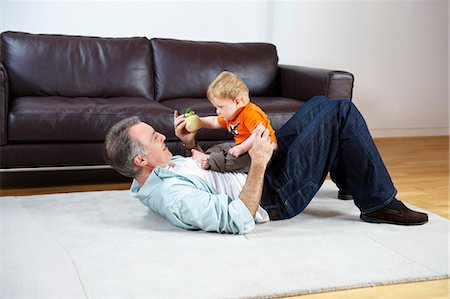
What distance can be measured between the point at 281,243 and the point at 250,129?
1.85ft

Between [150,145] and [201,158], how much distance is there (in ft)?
0.95

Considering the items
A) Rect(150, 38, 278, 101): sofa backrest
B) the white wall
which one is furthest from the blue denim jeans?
the white wall

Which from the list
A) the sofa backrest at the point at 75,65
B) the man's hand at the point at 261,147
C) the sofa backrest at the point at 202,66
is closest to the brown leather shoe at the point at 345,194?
the man's hand at the point at 261,147

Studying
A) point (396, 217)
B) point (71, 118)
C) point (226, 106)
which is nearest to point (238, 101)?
point (226, 106)

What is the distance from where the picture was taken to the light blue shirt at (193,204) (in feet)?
8.68

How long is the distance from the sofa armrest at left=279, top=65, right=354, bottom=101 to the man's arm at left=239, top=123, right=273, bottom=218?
1.44 metres

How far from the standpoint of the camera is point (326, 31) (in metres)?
5.46

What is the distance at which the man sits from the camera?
2.70 m

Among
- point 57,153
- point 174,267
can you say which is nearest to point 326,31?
point 57,153

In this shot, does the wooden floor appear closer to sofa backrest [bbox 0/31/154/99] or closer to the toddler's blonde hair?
sofa backrest [bbox 0/31/154/99]

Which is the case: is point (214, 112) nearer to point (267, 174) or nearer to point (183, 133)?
point (183, 133)

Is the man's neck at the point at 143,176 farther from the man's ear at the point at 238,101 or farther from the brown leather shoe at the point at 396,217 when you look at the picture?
the brown leather shoe at the point at 396,217

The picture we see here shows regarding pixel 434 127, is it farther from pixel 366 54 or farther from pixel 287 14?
pixel 287 14

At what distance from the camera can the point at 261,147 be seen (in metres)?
2.79
